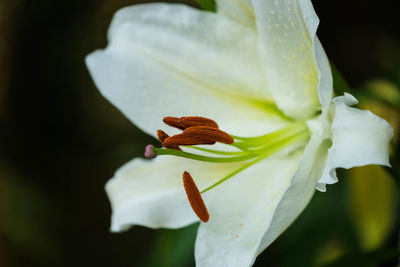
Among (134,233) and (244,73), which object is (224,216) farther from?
(134,233)

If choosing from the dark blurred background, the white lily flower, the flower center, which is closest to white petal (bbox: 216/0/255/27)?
the white lily flower

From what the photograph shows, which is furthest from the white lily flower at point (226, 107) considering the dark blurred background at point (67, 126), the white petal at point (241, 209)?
the dark blurred background at point (67, 126)

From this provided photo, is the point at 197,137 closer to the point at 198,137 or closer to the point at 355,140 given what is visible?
the point at 198,137

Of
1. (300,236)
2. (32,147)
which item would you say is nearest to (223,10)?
(300,236)

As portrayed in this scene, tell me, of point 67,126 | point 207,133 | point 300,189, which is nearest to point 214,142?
point 207,133

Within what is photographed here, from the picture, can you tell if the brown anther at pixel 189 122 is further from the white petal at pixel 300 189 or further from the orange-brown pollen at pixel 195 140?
the white petal at pixel 300 189

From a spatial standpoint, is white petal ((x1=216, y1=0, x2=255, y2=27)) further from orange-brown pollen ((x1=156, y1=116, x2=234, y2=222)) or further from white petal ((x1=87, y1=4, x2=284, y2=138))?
orange-brown pollen ((x1=156, y1=116, x2=234, y2=222))
